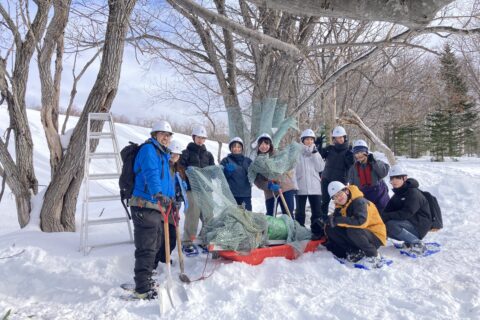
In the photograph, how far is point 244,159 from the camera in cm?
623

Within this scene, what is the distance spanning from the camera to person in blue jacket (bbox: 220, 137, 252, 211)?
240 inches

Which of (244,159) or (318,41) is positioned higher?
(318,41)

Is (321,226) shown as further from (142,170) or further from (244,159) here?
(142,170)

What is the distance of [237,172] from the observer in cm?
611

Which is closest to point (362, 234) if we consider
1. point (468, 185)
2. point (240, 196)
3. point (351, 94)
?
point (240, 196)

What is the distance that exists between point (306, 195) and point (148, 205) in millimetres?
3210

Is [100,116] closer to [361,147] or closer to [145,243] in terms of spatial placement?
[145,243]

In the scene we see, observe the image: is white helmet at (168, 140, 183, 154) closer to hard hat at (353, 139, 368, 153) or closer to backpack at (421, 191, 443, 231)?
hard hat at (353, 139, 368, 153)

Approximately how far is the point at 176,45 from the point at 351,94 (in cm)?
1125

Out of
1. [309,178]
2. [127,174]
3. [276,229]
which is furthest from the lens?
[309,178]

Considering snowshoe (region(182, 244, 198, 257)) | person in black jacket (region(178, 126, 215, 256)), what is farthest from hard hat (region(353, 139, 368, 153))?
snowshoe (region(182, 244, 198, 257))

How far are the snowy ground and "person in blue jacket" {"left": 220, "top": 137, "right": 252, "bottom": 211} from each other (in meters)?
1.38

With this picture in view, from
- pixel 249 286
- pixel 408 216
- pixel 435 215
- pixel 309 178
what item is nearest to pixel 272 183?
pixel 309 178

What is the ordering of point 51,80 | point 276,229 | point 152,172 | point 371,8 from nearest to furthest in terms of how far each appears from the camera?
point 371,8 < point 152,172 < point 276,229 < point 51,80
